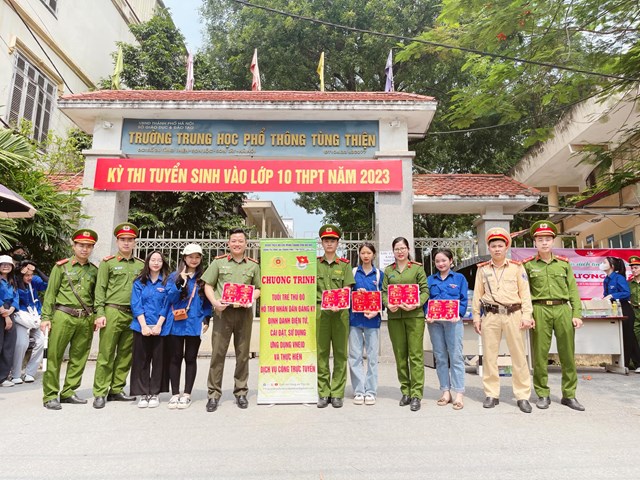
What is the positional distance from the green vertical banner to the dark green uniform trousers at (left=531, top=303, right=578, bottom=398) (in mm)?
2377

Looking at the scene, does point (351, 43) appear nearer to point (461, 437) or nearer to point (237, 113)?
point (237, 113)

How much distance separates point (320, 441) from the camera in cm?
386

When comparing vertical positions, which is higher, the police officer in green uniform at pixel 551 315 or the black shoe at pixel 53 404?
the police officer in green uniform at pixel 551 315

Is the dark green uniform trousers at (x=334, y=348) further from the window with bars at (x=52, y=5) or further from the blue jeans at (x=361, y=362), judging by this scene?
the window with bars at (x=52, y=5)

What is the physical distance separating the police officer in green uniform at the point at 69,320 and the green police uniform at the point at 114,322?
0.19 meters

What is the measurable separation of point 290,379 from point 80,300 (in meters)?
2.41

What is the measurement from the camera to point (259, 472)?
3197 mm

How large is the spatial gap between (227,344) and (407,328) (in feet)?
6.33

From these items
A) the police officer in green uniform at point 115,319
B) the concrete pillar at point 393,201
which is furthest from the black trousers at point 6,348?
the concrete pillar at point 393,201

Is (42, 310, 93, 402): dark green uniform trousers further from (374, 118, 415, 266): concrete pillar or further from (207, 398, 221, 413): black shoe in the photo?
(374, 118, 415, 266): concrete pillar

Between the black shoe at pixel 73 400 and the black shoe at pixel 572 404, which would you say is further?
the black shoe at pixel 73 400

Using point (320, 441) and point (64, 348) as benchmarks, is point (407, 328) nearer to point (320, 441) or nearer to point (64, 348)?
point (320, 441)

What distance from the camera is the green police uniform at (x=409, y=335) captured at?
5121 millimetres

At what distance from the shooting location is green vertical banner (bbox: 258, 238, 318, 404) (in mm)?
5281
